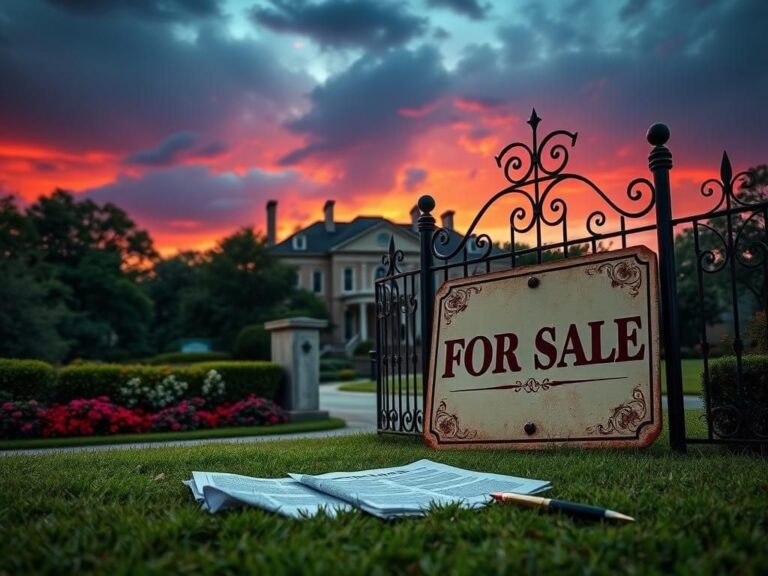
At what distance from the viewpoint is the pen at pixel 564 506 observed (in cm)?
207

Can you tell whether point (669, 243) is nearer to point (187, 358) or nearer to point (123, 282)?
point (187, 358)

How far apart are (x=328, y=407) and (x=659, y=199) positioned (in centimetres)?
1154

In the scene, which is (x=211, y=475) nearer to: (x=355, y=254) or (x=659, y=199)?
(x=659, y=199)

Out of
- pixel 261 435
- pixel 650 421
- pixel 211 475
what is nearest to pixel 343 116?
pixel 261 435

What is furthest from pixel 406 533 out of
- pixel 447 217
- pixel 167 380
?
pixel 447 217

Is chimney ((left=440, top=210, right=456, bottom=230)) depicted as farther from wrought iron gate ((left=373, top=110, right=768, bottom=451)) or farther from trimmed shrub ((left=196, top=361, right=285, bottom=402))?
wrought iron gate ((left=373, top=110, right=768, bottom=451))

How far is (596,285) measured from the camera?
437 cm

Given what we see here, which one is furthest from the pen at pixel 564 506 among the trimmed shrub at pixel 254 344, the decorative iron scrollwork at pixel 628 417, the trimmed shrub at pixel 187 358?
the trimmed shrub at pixel 254 344

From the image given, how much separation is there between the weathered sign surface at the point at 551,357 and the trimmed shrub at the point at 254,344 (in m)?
24.0

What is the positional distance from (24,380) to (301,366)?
4.35 m

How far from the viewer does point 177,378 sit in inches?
428

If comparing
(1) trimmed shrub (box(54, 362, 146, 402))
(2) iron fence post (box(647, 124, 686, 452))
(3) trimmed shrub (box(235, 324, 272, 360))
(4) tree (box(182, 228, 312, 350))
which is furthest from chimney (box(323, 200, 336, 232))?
(2) iron fence post (box(647, 124, 686, 452))

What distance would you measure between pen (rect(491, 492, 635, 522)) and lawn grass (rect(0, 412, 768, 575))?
49 millimetres

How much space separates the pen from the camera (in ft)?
6.79
